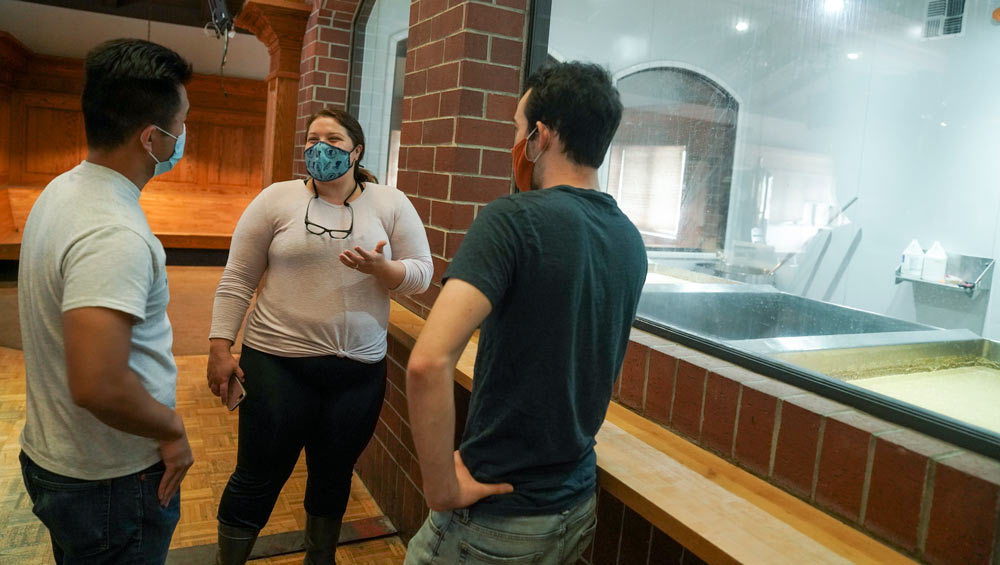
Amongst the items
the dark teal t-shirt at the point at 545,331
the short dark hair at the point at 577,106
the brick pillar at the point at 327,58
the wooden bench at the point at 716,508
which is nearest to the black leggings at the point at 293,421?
the wooden bench at the point at 716,508

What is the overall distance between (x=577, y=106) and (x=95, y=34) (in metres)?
9.34

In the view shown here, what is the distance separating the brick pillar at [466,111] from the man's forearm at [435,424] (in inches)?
56.8

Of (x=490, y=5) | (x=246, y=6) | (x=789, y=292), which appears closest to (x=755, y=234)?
(x=789, y=292)

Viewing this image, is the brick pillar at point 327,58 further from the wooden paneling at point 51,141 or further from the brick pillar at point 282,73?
the wooden paneling at point 51,141

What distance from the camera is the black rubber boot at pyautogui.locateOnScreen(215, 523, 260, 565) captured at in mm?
2041

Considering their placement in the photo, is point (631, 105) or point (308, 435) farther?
point (631, 105)

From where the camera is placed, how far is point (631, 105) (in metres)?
2.28

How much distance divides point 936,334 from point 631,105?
4.09 feet

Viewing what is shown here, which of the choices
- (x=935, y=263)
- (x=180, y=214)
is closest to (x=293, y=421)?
(x=935, y=263)

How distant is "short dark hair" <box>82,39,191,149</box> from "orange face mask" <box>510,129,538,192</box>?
649 mm

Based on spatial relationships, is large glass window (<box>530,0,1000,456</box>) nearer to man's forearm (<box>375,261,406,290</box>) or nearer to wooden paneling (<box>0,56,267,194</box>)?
man's forearm (<box>375,261,406,290</box>)

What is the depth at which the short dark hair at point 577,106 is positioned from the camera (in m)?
1.15

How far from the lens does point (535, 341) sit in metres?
1.12

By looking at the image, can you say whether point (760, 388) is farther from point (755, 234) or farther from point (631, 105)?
point (631, 105)
